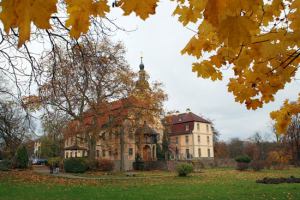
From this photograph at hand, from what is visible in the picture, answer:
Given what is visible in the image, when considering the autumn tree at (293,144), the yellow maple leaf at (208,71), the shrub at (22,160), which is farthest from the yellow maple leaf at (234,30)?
the autumn tree at (293,144)

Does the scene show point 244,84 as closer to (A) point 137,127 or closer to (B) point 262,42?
(B) point 262,42

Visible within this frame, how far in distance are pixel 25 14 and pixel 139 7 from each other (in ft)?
1.79

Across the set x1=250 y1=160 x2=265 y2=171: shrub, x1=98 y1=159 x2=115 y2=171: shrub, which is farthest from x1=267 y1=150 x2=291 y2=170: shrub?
x1=98 y1=159 x2=115 y2=171: shrub

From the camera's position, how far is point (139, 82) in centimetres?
3928

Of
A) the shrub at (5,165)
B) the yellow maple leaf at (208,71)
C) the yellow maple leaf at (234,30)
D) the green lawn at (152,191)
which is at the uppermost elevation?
the yellow maple leaf at (208,71)

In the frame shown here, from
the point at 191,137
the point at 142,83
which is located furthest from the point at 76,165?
the point at 191,137

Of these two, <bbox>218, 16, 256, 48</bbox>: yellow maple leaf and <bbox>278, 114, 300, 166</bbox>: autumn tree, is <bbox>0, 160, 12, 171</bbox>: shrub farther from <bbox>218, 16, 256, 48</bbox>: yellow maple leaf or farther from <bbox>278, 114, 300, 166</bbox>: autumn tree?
<bbox>218, 16, 256, 48</bbox>: yellow maple leaf

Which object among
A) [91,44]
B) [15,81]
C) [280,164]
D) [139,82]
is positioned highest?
[139,82]

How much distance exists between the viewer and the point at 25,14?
145 cm

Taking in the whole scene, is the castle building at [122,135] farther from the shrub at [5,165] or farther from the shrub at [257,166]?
the shrub at [257,166]

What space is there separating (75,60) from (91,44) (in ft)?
1.81

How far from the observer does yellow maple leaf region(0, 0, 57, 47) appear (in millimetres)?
1439

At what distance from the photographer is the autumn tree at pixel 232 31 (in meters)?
1.50

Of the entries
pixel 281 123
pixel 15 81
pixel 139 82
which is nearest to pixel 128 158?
pixel 139 82
